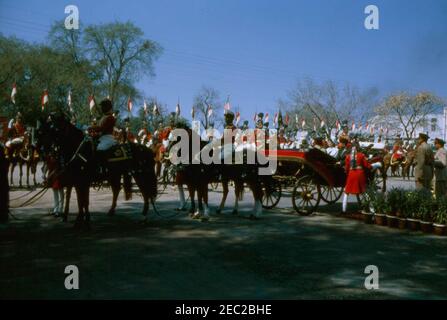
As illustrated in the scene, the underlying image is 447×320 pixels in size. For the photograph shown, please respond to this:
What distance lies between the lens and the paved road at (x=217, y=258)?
5.46 m

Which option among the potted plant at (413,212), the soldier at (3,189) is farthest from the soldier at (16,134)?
the potted plant at (413,212)

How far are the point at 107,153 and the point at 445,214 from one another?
26.2ft

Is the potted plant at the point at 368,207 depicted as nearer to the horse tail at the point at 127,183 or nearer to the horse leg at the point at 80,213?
the horse tail at the point at 127,183

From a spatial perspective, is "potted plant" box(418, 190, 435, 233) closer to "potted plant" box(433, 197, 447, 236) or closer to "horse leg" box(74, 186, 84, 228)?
"potted plant" box(433, 197, 447, 236)

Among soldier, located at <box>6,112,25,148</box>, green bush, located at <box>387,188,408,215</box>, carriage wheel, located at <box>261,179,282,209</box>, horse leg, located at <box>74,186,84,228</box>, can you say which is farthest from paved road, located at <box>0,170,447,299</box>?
soldier, located at <box>6,112,25,148</box>

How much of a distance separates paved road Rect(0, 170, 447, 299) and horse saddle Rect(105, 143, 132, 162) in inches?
62.2

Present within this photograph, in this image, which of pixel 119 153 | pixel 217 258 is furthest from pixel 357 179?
pixel 119 153

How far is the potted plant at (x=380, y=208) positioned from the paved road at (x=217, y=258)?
1.79 feet

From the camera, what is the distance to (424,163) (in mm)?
12695

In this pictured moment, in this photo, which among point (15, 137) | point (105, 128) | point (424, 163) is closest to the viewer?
point (105, 128)

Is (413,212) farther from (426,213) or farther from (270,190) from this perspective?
(270,190)

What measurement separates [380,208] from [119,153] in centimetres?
678
